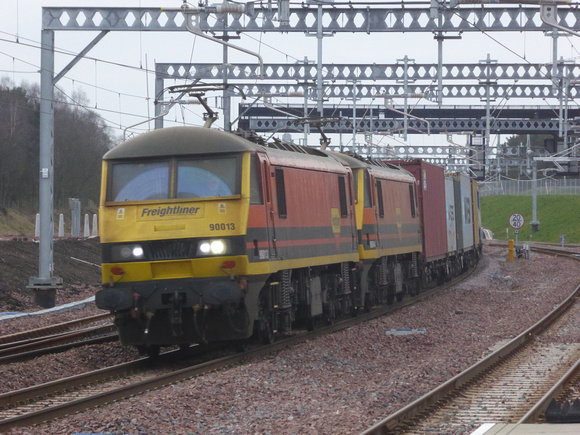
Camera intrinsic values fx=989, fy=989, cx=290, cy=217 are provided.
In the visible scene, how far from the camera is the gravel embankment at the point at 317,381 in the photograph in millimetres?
9477

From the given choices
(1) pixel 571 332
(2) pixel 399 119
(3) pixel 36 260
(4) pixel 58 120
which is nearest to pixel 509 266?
(3) pixel 36 260

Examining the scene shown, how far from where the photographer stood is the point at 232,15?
24.1 m

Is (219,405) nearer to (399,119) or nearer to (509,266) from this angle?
(509,266)

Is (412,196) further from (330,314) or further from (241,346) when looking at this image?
(241,346)

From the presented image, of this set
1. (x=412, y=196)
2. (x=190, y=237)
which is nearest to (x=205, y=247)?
(x=190, y=237)

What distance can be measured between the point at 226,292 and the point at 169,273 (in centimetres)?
92

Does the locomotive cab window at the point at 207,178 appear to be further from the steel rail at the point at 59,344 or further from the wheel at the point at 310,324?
the wheel at the point at 310,324

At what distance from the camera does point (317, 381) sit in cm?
1238

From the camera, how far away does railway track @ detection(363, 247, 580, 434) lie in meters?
9.55

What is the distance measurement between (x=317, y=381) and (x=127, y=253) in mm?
3233

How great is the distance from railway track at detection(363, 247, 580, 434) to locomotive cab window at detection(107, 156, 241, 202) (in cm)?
422

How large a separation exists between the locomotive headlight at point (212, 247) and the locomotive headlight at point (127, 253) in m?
0.81

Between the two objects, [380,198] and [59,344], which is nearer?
[59,344]

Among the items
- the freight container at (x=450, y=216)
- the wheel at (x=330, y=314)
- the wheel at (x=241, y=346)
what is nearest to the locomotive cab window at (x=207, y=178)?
the wheel at (x=241, y=346)
